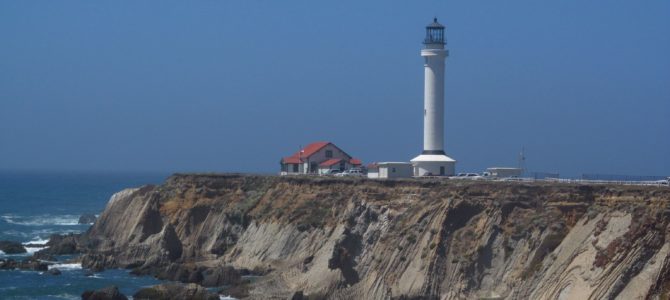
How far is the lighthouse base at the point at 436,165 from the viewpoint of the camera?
220 ft

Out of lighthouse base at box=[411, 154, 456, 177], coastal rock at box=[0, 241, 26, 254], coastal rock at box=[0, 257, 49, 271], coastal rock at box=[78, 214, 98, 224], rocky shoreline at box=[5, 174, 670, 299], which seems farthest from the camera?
coastal rock at box=[78, 214, 98, 224]

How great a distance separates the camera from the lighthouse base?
6706cm

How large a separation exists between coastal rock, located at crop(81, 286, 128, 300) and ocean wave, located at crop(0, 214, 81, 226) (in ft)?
140

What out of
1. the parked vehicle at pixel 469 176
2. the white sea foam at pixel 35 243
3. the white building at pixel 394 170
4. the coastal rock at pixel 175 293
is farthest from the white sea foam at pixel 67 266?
the parked vehicle at pixel 469 176

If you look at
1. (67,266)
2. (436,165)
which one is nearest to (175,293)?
(67,266)

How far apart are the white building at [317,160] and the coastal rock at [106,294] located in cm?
2977

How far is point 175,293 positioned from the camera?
51250mm

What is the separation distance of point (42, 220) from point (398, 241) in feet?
168

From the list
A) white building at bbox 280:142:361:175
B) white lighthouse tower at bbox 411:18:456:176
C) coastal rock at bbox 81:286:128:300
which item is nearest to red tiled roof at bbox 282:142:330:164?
white building at bbox 280:142:361:175

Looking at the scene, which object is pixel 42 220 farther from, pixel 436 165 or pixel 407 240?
pixel 407 240

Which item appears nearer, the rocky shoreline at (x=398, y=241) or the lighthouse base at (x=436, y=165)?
the rocky shoreline at (x=398, y=241)

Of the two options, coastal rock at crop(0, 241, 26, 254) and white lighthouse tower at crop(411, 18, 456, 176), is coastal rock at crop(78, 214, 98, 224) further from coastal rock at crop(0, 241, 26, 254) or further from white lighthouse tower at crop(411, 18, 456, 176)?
white lighthouse tower at crop(411, 18, 456, 176)

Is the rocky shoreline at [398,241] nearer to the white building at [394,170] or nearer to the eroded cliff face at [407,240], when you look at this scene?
the eroded cliff face at [407,240]

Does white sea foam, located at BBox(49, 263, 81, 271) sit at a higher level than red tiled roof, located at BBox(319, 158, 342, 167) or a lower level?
lower
